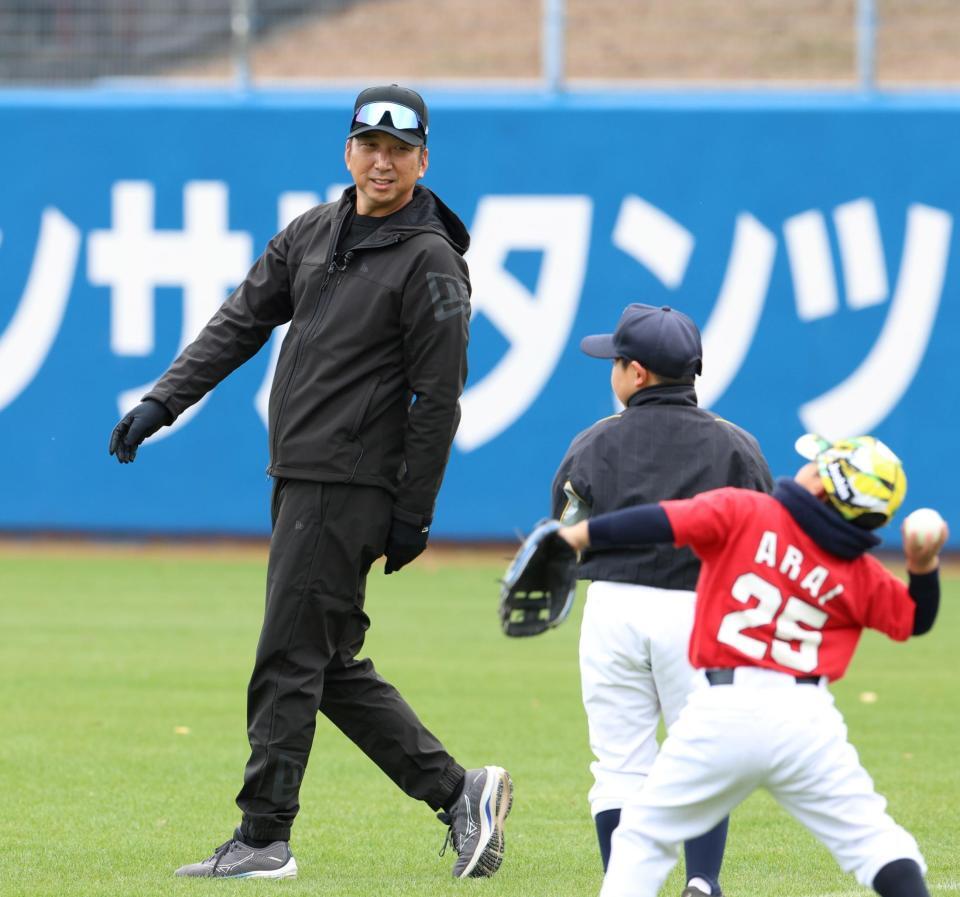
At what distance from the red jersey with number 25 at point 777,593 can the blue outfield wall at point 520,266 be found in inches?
419

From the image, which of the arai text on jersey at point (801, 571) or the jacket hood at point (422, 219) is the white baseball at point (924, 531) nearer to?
the arai text on jersey at point (801, 571)

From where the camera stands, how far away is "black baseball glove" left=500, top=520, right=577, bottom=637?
461 centimetres

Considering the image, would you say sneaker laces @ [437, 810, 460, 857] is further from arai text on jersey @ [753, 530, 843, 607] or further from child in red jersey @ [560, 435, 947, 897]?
arai text on jersey @ [753, 530, 843, 607]

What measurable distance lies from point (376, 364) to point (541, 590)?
3.76ft

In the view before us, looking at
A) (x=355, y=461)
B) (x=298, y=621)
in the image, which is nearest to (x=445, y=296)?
(x=355, y=461)

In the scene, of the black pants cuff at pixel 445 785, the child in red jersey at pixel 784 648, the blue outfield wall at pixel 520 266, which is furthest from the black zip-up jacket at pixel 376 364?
the blue outfield wall at pixel 520 266

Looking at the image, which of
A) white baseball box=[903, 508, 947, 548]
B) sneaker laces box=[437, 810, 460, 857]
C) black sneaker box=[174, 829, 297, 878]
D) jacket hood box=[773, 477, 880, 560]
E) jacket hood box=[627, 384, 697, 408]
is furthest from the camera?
sneaker laces box=[437, 810, 460, 857]

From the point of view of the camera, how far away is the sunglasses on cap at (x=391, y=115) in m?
5.61

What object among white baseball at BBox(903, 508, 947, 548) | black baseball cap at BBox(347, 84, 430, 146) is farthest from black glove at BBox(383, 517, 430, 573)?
white baseball at BBox(903, 508, 947, 548)

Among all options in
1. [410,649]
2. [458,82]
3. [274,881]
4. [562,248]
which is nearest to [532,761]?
[274,881]

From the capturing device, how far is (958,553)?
15633mm

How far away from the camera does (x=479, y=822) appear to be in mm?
5684

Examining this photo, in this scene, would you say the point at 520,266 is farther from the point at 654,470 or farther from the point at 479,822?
the point at 654,470

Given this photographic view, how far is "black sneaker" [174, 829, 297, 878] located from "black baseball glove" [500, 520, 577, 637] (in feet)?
4.11
